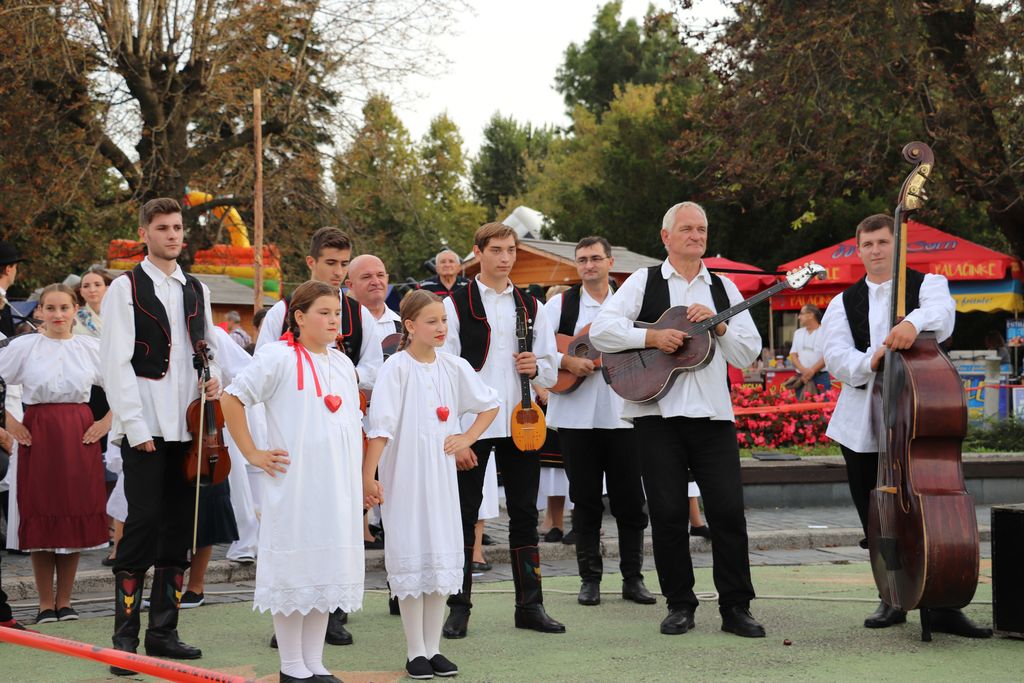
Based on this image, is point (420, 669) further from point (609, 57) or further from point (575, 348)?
point (609, 57)

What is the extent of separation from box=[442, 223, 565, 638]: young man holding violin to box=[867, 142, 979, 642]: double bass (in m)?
1.70

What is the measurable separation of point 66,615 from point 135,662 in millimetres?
3273

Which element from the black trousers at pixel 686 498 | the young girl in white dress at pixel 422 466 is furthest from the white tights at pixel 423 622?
the black trousers at pixel 686 498

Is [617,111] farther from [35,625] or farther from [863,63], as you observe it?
[35,625]

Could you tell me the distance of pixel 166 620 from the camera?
18.6 feet

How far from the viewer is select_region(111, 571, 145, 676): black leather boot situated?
557cm

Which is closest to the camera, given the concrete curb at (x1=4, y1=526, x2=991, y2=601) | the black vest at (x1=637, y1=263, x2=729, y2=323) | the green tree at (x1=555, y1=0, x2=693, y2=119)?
the black vest at (x1=637, y1=263, x2=729, y2=323)

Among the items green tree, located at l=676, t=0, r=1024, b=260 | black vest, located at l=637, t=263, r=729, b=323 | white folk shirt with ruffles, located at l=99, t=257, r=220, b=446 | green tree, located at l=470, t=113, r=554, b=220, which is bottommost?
white folk shirt with ruffles, located at l=99, t=257, r=220, b=446

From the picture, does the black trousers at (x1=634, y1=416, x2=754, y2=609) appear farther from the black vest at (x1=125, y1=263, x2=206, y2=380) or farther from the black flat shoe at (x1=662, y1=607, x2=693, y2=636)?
the black vest at (x1=125, y1=263, x2=206, y2=380)

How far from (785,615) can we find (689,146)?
12447mm

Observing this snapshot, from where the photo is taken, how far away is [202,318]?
5.87 meters

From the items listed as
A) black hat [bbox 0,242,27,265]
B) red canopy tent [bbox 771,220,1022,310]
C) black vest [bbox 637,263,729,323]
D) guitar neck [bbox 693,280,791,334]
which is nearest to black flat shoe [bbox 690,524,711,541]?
black vest [bbox 637,263,729,323]

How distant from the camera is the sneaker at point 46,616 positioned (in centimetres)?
652

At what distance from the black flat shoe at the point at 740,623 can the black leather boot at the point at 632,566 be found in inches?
36.7
